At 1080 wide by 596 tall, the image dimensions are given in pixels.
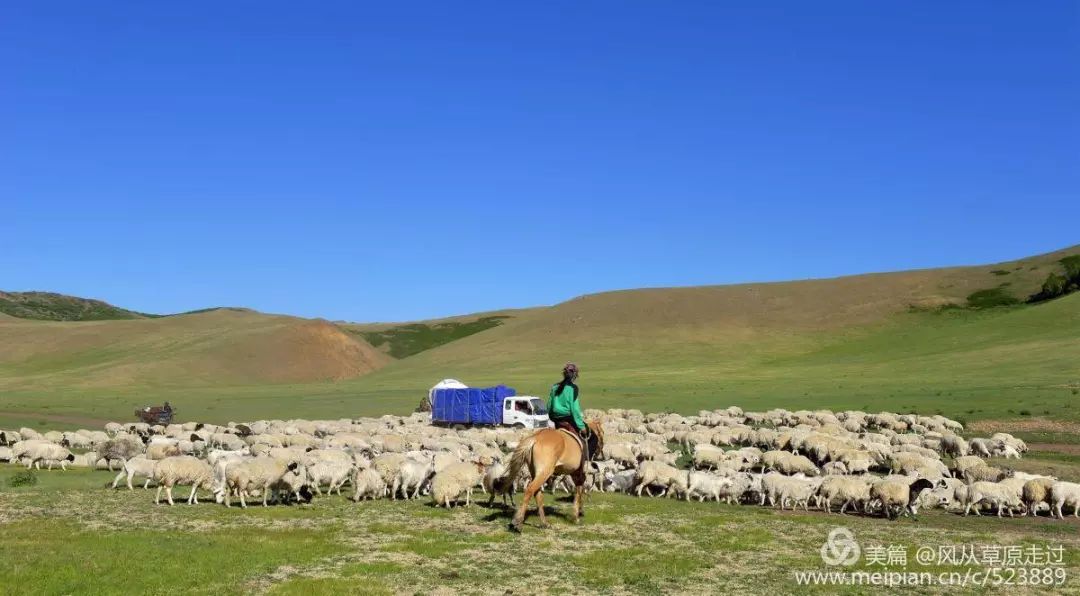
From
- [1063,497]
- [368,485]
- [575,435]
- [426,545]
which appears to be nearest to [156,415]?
[368,485]

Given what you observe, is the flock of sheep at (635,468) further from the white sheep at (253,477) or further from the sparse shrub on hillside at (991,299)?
the sparse shrub on hillside at (991,299)

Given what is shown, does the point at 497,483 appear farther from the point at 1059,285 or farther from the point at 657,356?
the point at 1059,285

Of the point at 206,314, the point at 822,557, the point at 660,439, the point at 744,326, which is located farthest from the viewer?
the point at 206,314

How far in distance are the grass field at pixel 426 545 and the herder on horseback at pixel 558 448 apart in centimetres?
74

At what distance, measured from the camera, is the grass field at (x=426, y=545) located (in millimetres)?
10062

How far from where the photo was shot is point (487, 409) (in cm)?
4025

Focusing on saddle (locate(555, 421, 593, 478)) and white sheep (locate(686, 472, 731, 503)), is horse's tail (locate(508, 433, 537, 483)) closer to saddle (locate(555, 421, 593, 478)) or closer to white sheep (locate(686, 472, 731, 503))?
saddle (locate(555, 421, 593, 478))

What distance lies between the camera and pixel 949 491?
17562mm

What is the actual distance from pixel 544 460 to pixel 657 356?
76219 millimetres

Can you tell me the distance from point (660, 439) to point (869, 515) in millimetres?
12836

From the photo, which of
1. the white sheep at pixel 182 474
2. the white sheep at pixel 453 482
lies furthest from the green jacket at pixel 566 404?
the white sheep at pixel 182 474

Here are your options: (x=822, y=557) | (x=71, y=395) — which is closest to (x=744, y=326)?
(x=71, y=395)

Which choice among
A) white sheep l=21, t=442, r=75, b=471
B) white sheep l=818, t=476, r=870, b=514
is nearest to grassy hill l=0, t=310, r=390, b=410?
white sheep l=21, t=442, r=75, b=471

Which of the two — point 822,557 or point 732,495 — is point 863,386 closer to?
point 732,495
